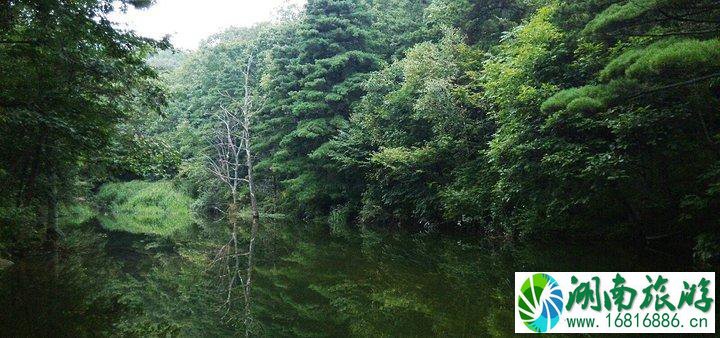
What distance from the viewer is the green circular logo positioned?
4066mm

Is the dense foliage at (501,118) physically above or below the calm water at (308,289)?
above

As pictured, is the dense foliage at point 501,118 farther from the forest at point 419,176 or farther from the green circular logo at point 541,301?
the green circular logo at point 541,301

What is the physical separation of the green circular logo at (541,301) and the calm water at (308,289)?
36 cm

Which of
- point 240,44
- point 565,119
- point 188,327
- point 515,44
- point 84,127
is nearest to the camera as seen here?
point 188,327

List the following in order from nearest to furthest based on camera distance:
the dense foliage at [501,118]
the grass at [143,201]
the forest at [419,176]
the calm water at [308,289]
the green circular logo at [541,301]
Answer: the green circular logo at [541,301], the calm water at [308,289], the forest at [419,176], the dense foliage at [501,118], the grass at [143,201]

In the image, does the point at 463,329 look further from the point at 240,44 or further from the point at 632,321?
the point at 240,44

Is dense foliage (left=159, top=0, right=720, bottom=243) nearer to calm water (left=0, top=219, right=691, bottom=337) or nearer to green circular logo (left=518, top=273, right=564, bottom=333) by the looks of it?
calm water (left=0, top=219, right=691, bottom=337)

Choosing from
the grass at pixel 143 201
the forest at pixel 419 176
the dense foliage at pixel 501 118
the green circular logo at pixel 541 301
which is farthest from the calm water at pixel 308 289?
the grass at pixel 143 201

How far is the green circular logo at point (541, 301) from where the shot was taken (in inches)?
160

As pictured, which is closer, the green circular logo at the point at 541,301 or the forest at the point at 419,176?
the green circular logo at the point at 541,301

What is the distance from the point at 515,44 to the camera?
12.6m

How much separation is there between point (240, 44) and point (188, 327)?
33546 millimetres

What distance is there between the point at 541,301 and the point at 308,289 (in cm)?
399

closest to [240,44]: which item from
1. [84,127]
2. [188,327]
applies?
[84,127]
